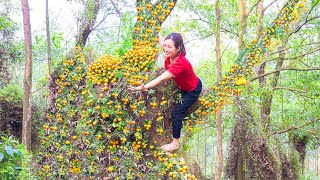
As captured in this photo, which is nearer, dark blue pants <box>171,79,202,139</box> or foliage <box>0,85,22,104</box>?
dark blue pants <box>171,79,202,139</box>

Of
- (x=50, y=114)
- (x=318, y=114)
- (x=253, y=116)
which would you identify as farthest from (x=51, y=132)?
(x=318, y=114)

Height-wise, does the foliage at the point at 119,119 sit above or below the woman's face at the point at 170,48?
below

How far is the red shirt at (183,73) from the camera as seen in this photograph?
11.0 feet

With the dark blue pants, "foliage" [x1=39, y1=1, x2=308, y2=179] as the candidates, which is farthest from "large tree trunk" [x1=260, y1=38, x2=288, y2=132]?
the dark blue pants

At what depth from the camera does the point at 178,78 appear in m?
3.57

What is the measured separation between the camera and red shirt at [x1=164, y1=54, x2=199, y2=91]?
337cm

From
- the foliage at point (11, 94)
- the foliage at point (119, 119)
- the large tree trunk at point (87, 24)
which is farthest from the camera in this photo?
the foliage at point (11, 94)

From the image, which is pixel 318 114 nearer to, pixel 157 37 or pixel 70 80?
pixel 157 37

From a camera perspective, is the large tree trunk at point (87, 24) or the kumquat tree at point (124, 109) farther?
the large tree trunk at point (87, 24)

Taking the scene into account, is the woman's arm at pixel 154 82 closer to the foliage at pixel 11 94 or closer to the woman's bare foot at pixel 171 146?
the woman's bare foot at pixel 171 146

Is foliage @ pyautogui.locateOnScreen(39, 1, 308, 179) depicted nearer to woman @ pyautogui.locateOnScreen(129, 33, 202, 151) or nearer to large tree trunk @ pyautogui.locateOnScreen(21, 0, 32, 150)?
woman @ pyautogui.locateOnScreen(129, 33, 202, 151)

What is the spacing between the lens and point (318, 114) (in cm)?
743

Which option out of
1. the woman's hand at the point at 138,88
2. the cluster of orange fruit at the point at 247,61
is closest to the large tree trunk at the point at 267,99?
the cluster of orange fruit at the point at 247,61

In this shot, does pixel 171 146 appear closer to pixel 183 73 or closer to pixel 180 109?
pixel 180 109
